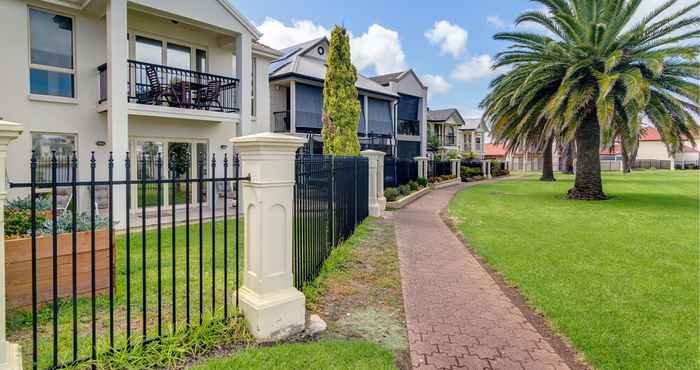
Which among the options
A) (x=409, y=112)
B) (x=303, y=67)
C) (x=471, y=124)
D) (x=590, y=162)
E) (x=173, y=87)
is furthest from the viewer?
(x=471, y=124)

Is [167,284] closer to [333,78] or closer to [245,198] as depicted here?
[245,198]

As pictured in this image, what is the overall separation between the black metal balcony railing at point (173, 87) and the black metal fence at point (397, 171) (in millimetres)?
6866

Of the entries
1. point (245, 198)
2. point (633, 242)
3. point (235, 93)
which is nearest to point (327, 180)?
point (245, 198)

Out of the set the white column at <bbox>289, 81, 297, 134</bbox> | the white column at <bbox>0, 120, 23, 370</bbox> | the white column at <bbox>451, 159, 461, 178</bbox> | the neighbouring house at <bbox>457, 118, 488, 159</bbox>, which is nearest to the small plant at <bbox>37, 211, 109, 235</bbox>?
the white column at <bbox>0, 120, 23, 370</bbox>

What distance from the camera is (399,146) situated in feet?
100.0

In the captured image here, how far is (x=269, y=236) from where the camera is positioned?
391cm

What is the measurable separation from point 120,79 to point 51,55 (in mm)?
2069

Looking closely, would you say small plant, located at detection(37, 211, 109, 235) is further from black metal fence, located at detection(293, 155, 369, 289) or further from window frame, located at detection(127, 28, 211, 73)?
window frame, located at detection(127, 28, 211, 73)

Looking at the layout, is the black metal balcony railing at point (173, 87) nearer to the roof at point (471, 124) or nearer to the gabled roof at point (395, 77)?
the gabled roof at point (395, 77)

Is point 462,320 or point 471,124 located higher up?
point 471,124

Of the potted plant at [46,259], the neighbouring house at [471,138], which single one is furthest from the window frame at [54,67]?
the neighbouring house at [471,138]

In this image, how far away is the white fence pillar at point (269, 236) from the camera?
384 centimetres

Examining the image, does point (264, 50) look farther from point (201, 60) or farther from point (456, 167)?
point (456, 167)

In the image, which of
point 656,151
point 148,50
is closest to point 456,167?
point 148,50
